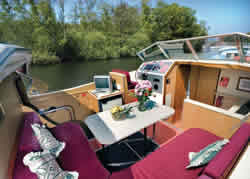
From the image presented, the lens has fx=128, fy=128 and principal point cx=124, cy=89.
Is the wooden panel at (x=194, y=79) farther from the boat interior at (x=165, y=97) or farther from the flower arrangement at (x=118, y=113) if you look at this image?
the flower arrangement at (x=118, y=113)

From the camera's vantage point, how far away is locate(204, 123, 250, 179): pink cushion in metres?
0.80

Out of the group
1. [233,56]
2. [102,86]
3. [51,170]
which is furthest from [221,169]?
[102,86]

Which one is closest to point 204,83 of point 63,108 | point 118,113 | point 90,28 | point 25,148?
point 118,113

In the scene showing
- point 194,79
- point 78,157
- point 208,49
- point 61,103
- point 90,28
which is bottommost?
point 78,157

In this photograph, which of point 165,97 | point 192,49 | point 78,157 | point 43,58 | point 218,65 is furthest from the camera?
point 43,58

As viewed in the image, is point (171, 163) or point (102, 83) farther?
point (102, 83)

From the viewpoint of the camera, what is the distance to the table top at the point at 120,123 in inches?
57.3

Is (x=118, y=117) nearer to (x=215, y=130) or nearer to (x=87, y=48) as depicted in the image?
(x=215, y=130)

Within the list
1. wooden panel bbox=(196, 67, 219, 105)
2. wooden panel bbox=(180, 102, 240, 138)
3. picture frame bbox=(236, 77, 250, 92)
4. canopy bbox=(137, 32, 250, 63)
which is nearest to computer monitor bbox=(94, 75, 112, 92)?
canopy bbox=(137, 32, 250, 63)

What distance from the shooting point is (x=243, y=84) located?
7.98 ft

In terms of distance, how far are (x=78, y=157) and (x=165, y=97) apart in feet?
6.50

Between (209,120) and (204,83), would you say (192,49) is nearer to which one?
(204,83)

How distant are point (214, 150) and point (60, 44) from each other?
13.4 m

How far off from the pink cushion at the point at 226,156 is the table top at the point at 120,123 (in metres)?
0.81
